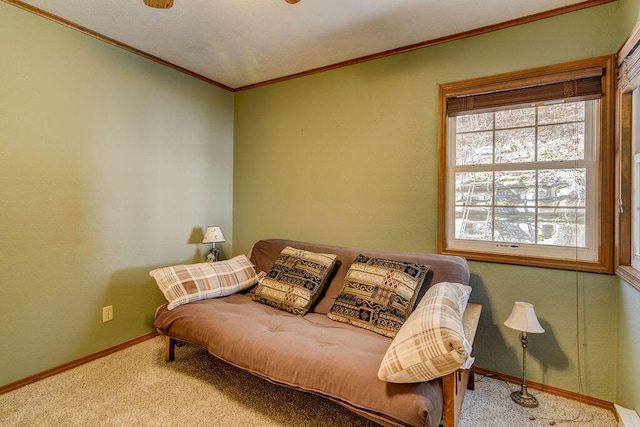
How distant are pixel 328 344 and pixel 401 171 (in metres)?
1.50

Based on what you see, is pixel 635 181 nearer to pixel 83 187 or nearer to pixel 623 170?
pixel 623 170

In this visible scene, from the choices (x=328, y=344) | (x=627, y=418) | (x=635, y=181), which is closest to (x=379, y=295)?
(x=328, y=344)

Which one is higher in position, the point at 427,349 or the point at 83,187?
the point at 83,187

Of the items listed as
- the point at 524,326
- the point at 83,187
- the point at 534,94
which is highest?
the point at 534,94

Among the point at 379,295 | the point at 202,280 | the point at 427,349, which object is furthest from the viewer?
the point at 202,280

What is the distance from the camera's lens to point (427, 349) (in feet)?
4.22

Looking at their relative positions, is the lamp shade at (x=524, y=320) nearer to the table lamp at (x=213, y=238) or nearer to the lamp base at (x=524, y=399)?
the lamp base at (x=524, y=399)

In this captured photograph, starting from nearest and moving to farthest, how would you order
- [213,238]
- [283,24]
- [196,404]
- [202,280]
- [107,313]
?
[196,404]
[283,24]
[202,280]
[107,313]
[213,238]

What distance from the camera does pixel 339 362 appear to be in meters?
1.54

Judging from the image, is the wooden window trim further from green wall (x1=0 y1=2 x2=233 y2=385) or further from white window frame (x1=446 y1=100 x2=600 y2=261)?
green wall (x1=0 y1=2 x2=233 y2=385)

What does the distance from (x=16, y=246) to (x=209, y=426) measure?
5.53 ft

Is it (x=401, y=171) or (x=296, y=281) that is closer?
(x=296, y=281)

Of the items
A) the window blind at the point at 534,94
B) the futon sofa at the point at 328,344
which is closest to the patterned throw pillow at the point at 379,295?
the futon sofa at the point at 328,344

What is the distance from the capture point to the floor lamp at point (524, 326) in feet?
6.31
